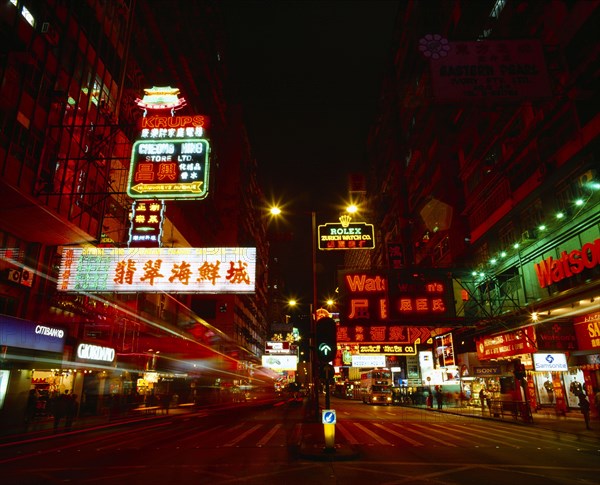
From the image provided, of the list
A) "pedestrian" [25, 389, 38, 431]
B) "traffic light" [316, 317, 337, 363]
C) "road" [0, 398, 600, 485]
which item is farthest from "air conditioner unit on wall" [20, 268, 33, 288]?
"traffic light" [316, 317, 337, 363]

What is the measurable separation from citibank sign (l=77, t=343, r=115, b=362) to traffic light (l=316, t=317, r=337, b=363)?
58.5ft

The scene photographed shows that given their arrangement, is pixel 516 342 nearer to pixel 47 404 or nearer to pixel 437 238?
pixel 437 238

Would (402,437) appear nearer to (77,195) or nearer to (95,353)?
(95,353)

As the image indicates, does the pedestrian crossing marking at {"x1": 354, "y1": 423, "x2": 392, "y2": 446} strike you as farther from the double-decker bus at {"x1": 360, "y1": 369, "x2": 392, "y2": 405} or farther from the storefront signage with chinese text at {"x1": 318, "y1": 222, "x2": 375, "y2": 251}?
the double-decker bus at {"x1": 360, "y1": 369, "x2": 392, "y2": 405}

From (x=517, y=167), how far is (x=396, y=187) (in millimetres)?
39352

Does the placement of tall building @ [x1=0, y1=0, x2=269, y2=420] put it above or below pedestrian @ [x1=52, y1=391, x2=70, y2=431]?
above

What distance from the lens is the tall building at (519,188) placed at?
42.7 feet

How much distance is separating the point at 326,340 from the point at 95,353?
759 inches

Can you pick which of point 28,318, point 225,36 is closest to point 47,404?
point 28,318

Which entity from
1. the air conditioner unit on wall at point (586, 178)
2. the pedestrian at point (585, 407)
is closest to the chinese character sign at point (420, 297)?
the pedestrian at point (585, 407)

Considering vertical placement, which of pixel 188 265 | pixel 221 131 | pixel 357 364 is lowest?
pixel 357 364

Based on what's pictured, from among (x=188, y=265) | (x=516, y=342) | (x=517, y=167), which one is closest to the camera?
(x=188, y=265)

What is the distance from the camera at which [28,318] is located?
70.2 ft

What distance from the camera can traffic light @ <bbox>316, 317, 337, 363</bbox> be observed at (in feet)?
41.5
